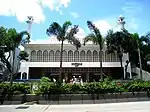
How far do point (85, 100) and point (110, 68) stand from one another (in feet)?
92.1

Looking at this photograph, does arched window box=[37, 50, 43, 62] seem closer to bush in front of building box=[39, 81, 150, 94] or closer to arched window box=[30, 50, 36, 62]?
arched window box=[30, 50, 36, 62]

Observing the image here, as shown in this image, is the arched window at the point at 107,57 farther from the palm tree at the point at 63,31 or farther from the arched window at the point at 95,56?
the palm tree at the point at 63,31

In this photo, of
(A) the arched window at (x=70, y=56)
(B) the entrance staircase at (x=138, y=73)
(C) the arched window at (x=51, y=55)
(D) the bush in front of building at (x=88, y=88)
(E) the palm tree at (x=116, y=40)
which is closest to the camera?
(D) the bush in front of building at (x=88, y=88)

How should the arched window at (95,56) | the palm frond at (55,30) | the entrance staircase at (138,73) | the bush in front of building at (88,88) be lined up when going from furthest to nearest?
1. the arched window at (95,56)
2. the entrance staircase at (138,73)
3. the palm frond at (55,30)
4. the bush in front of building at (88,88)

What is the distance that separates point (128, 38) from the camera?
38.4 m

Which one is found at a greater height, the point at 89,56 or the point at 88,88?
the point at 89,56

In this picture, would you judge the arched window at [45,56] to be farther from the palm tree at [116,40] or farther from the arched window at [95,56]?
the palm tree at [116,40]

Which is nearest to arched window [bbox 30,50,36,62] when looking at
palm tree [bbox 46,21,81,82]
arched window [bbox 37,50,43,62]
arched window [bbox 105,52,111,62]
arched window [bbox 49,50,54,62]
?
arched window [bbox 37,50,43,62]

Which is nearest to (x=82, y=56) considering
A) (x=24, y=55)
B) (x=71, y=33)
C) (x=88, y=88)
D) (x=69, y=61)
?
(x=69, y=61)

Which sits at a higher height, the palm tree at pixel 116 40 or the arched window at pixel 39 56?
the palm tree at pixel 116 40

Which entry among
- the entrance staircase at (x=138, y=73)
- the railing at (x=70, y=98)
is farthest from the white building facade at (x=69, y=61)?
the railing at (x=70, y=98)

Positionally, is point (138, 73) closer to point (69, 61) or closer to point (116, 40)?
point (116, 40)

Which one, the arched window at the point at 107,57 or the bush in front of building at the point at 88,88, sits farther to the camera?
the arched window at the point at 107,57

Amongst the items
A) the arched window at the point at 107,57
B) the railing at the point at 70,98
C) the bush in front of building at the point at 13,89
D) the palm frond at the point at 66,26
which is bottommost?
the railing at the point at 70,98
